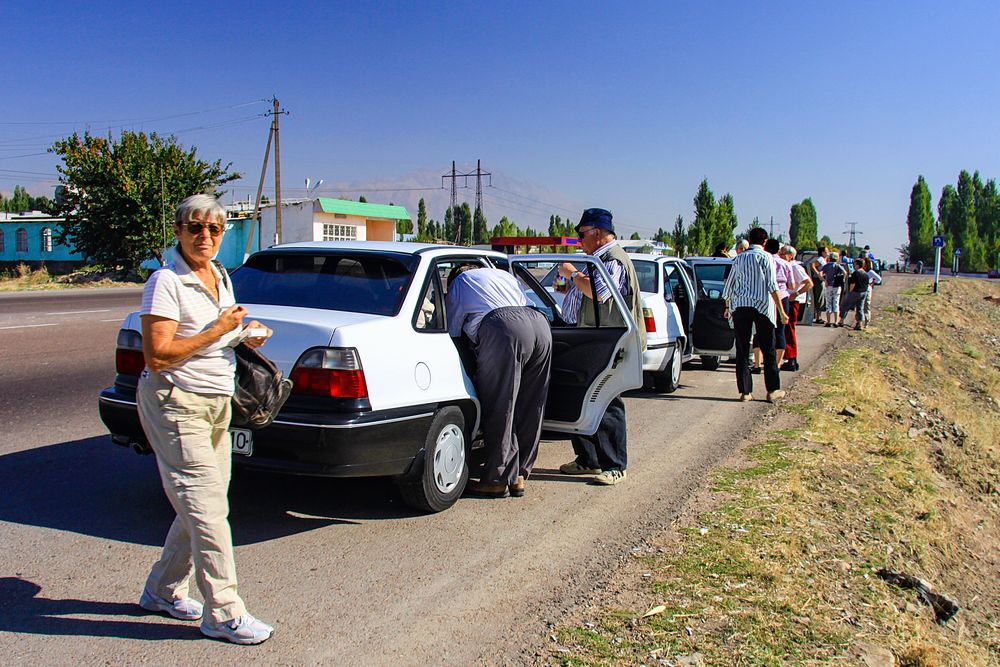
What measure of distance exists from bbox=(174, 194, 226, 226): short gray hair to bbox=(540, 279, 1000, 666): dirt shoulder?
2.30 meters

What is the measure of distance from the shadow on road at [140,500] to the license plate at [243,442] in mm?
527

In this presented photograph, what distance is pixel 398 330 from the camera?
491cm

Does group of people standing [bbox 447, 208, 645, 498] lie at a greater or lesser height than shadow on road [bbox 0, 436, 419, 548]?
greater

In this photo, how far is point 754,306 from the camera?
380 inches

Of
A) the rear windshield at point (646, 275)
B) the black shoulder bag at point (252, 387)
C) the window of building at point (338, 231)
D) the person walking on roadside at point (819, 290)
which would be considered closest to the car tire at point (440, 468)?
the black shoulder bag at point (252, 387)

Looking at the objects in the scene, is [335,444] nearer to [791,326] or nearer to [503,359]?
[503,359]

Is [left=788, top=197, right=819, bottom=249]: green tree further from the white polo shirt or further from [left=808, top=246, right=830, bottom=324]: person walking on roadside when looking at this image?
the white polo shirt

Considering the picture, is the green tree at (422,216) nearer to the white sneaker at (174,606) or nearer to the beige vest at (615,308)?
the beige vest at (615,308)

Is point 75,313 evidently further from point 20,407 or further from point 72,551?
point 72,551

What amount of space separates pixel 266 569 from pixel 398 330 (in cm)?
153

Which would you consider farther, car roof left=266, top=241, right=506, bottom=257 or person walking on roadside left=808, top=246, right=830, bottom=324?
person walking on roadside left=808, top=246, right=830, bottom=324

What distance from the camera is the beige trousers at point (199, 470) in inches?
130

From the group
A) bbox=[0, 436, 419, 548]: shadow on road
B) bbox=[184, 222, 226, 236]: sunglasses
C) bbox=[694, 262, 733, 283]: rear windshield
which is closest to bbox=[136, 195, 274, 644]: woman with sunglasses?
bbox=[184, 222, 226, 236]: sunglasses

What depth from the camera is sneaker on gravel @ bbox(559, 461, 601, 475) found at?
6.35m
